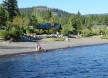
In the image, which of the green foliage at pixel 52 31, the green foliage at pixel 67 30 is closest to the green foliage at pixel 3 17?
the green foliage at pixel 52 31

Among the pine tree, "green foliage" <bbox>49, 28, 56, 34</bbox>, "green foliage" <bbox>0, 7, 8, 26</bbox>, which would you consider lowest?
"green foliage" <bbox>49, 28, 56, 34</bbox>

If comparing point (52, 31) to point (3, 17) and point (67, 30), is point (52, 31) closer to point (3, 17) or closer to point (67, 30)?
point (67, 30)

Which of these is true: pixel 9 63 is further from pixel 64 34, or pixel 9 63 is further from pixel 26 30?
pixel 64 34

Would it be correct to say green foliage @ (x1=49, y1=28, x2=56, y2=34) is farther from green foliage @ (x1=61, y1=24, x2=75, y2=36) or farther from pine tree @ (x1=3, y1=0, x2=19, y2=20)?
pine tree @ (x1=3, y1=0, x2=19, y2=20)

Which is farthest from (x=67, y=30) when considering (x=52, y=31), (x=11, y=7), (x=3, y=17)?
(x=3, y=17)

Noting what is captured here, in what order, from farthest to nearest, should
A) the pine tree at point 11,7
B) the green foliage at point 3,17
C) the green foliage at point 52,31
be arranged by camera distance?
the green foliage at point 52,31 < the pine tree at point 11,7 < the green foliage at point 3,17

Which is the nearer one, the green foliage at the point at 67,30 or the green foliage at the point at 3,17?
the green foliage at the point at 3,17

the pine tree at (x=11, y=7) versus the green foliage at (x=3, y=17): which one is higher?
the pine tree at (x=11, y=7)

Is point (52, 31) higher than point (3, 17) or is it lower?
lower

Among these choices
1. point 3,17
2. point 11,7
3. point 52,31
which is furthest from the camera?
point 52,31

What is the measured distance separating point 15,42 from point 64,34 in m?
48.3

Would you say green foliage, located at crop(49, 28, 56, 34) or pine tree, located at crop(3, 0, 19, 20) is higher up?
pine tree, located at crop(3, 0, 19, 20)

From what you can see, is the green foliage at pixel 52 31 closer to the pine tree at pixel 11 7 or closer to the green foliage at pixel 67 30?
the green foliage at pixel 67 30

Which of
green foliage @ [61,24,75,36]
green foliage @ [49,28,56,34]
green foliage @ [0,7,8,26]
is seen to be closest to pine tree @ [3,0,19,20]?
green foliage @ [0,7,8,26]
